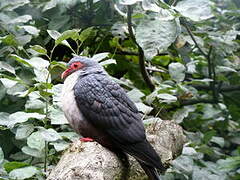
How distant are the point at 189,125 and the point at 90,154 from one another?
6.14 feet

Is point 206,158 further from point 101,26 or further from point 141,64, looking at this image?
point 101,26

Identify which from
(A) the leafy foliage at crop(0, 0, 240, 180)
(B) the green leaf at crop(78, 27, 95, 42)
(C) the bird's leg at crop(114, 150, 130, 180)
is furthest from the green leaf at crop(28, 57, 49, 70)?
(C) the bird's leg at crop(114, 150, 130, 180)

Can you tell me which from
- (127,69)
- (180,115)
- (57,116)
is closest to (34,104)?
(57,116)

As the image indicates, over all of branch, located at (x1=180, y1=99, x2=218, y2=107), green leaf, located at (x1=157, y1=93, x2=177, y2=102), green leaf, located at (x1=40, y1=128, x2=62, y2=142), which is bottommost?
branch, located at (x1=180, y1=99, x2=218, y2=107)

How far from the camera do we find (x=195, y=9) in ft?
8.79

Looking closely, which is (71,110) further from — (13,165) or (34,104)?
(13,165)

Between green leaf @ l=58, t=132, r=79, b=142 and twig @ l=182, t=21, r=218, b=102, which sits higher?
green leaf @ l=58, t=132, r=79, b=142

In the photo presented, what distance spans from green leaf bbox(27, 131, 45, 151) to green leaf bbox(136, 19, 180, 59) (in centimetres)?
68

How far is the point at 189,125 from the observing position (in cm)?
390

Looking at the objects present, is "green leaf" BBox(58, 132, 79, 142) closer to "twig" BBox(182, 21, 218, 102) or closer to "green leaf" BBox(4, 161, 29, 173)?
"green leaf" BBox(4, 161, 29, 173)

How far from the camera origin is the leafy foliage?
258 cm

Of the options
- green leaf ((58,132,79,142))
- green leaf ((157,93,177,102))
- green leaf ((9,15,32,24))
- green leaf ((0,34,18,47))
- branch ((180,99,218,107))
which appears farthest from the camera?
branch ((180,99,218,107))

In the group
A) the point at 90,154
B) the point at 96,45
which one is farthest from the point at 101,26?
the point at 90,154

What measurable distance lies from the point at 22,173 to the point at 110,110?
522 millimetres
